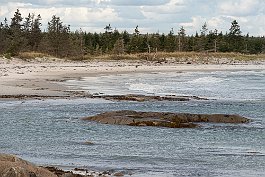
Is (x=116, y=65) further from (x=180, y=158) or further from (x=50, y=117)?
(x=180, y=158)

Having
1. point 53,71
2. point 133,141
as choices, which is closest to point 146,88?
point 53,71

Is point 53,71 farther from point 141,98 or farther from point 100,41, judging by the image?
point 100,41

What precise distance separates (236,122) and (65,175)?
1190 centimetres

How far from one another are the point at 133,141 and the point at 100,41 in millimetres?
85644

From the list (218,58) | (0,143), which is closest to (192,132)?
(0,143)

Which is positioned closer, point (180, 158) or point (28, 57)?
point (180, 158)

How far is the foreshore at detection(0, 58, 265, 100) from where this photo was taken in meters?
32.4

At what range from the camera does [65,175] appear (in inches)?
433

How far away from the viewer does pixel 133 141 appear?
17.2 meters

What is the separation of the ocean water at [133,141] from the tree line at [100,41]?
4184 centimetres

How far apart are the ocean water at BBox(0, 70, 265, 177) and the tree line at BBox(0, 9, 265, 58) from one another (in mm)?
41836

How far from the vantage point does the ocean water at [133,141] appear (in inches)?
526

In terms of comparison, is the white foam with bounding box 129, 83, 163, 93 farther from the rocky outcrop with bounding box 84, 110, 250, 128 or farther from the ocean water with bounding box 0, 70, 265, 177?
the rocky outcrop with bounding box 84, 110, 250, 128

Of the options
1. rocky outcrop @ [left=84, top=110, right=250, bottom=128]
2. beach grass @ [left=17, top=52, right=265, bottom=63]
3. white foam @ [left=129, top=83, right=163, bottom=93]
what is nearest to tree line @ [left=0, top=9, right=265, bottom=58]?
beach grass @ [left=17, top=52, right=265, bottom=63]
